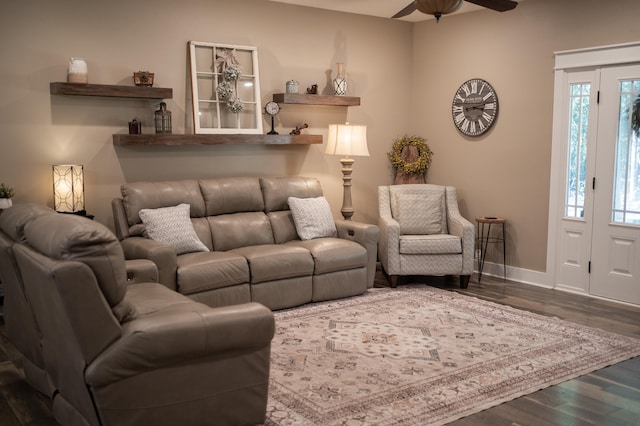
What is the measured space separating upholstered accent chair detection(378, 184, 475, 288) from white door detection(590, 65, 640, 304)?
3.69ft

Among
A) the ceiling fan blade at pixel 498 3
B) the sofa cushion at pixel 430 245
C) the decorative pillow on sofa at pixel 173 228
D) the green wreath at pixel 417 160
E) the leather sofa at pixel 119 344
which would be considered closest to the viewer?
the leather sofa at pixel 119 344

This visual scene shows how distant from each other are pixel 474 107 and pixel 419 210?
1253 millimetres

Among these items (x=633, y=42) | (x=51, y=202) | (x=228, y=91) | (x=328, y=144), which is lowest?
(x=51, y=202)

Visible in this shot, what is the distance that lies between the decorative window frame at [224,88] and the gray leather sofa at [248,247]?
1.72 ft

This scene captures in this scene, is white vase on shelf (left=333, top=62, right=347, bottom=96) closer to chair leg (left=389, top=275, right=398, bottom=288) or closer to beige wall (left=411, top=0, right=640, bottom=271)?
beige wall (left=411, top=0, right=640, bottom=271)

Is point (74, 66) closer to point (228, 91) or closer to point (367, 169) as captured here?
point (228, 91)

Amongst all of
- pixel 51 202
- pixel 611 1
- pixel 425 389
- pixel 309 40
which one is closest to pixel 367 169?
pixel 309 40

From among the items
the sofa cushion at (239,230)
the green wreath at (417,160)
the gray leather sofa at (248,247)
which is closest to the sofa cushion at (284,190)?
the gray leather sofa at (248,247)

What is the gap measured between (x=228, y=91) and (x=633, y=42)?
11.2ft

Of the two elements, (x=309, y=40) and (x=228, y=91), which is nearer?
(x=228, y=91)

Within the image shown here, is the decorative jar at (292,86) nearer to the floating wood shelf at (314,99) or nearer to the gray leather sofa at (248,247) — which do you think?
the floating wood shelf at (314,99)

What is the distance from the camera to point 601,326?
482cm

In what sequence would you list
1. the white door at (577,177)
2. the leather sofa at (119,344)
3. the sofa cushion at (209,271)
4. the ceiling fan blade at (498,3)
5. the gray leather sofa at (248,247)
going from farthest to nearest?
the white door at (577,177) → the gray leather sofa at (248,247) → the sofa cushion at (209,271) → the ceiling fan blade at (498,3) → the leather sofa at (119,344)

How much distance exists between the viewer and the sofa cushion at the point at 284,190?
19.3 feet
